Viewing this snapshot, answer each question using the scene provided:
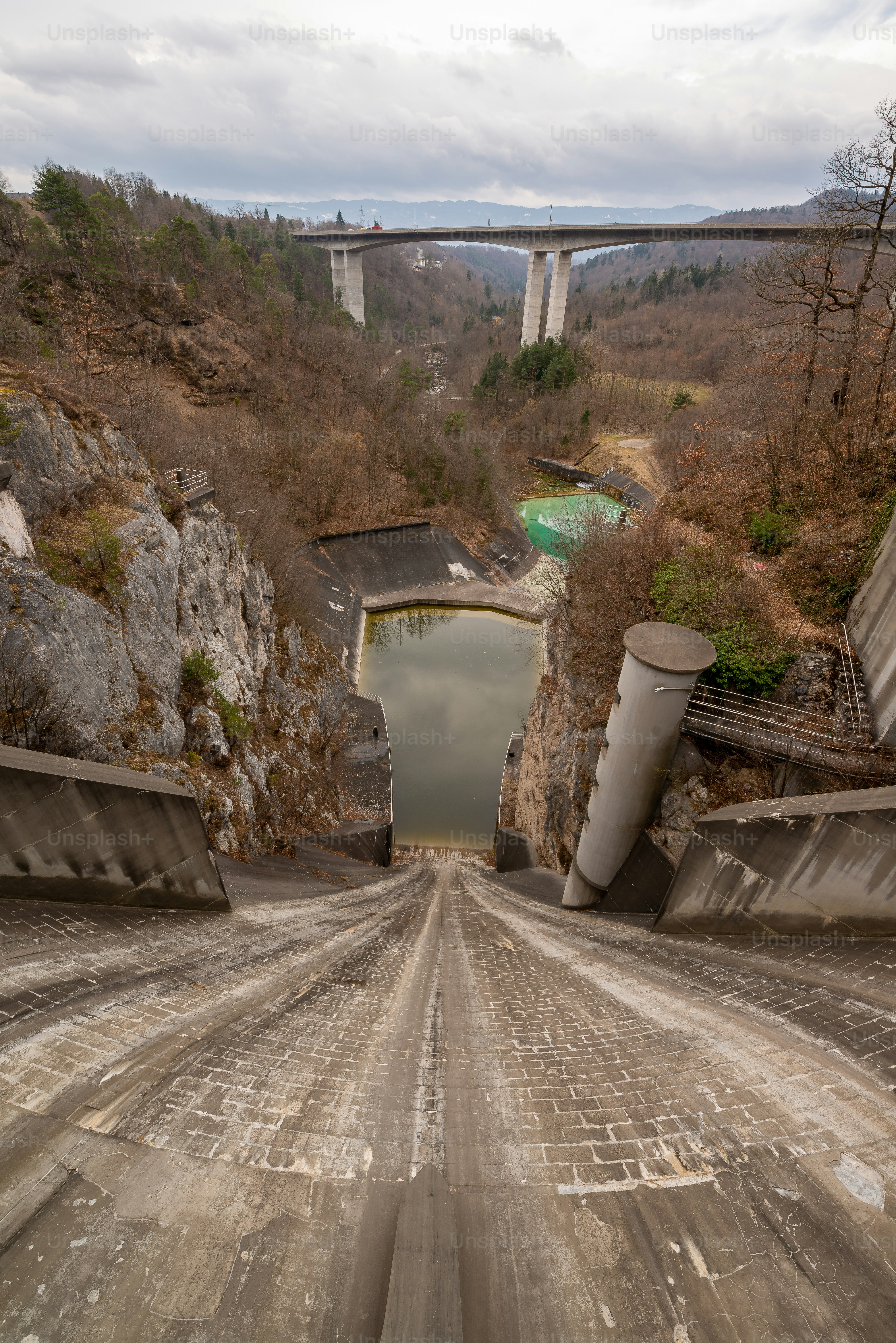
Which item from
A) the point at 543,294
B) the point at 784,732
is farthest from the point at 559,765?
the point at 543,294

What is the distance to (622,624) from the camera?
640 inches

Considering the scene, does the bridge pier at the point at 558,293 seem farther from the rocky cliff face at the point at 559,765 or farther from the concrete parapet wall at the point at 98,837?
the concrete parapet wall at the point at 98,837

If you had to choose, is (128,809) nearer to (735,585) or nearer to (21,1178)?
(21,1178)

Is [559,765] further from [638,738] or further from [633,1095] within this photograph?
[633,1095]

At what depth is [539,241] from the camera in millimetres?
75188

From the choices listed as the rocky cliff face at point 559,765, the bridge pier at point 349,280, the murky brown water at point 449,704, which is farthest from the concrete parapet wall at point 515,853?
the bridge pier at point 349,280

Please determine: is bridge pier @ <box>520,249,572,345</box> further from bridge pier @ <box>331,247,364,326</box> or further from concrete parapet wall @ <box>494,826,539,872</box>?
concrete parapet wall @ <box>494,826,539,872</box>

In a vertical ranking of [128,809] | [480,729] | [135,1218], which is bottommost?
[480,729]

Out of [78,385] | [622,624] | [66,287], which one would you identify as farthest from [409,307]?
[622,624]

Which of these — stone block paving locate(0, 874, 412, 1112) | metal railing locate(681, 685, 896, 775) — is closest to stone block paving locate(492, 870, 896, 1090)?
metal railing locate(681, 685, 896, 775)

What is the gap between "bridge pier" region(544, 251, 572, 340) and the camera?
251 feet

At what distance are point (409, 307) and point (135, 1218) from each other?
577ft

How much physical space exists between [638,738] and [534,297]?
3554 inches

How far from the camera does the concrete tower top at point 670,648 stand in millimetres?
11016
